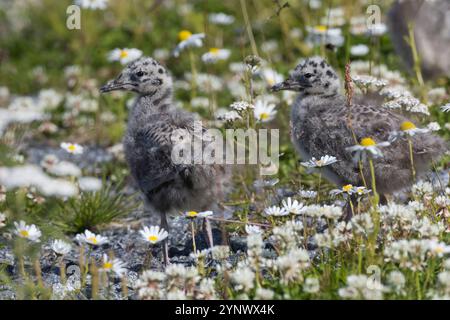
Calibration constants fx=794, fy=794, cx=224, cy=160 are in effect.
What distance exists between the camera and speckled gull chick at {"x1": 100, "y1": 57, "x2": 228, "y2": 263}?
486 centimetres

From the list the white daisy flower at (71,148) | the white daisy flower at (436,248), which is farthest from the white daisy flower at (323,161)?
the white daisy flower at (71,148)

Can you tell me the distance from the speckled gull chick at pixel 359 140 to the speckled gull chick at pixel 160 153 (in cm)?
61

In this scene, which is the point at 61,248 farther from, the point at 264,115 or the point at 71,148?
the point at 264,115

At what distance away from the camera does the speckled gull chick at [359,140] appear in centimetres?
485

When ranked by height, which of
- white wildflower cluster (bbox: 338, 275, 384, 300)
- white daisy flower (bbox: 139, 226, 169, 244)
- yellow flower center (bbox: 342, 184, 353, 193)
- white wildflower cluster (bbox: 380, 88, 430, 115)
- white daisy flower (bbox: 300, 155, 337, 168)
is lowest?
white wildflower cluster (bbox: 338, 275, 384, 300)

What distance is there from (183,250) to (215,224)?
0.35 metres

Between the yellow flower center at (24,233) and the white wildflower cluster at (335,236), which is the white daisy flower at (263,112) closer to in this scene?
the white wildflower cluster at (335,236)

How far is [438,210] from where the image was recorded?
4.66m

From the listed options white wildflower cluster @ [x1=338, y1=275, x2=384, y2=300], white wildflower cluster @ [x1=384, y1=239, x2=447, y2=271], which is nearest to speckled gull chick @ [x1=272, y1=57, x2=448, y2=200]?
white wildflower cluster @ [x1=384, y1=239, x2=447, y2=271]

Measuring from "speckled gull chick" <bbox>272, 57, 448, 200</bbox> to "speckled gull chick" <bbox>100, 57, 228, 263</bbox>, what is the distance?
2.01 ft

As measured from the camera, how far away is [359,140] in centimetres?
486

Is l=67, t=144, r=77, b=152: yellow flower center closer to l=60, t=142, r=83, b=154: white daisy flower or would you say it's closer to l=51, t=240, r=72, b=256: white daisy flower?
l=60, t=142, r=83, b=154: white daisy flower
